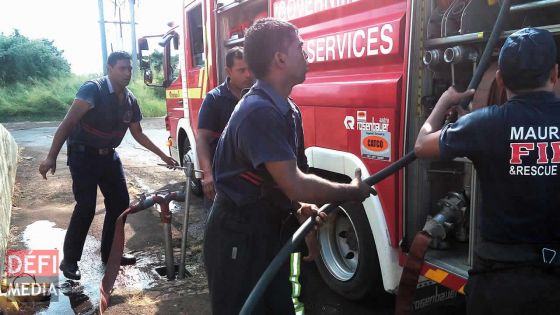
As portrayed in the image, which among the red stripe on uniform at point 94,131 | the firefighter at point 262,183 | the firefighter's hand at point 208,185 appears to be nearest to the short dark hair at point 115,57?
the red stripe on uniform at point 94,131

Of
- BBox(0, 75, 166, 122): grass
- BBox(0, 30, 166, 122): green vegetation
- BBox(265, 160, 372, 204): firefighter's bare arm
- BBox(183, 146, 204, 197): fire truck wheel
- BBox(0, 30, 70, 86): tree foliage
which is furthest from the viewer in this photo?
BBox(0, 30, 70, 86): tree foliage

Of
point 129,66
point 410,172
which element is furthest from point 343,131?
point 129,66

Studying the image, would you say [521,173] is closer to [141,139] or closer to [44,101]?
[141,139]

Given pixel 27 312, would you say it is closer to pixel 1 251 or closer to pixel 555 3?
pixel 1 251

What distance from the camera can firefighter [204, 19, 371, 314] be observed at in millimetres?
1753

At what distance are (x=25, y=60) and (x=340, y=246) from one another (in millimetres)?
34163

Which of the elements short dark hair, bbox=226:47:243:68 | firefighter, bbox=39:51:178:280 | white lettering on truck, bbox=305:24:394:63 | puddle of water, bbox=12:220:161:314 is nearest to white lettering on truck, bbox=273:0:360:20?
white lettering on truck, bbox=305:24:394:63

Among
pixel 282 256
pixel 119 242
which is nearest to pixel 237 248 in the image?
pixel 282 256

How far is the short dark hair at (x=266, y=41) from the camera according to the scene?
1.82 metres

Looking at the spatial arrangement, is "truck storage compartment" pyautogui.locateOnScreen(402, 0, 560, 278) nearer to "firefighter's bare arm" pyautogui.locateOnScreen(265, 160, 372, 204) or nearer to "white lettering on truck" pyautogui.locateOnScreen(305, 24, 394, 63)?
"white lettering on truck" pyautogui.locateOnScreen(305, 24, 394, 63)

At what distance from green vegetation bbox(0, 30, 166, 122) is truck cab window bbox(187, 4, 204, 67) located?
19842mm

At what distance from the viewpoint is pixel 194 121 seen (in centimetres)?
574

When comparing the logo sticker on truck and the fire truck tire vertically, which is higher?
the logo sticker on truck

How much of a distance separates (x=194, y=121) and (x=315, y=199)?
4160mm
